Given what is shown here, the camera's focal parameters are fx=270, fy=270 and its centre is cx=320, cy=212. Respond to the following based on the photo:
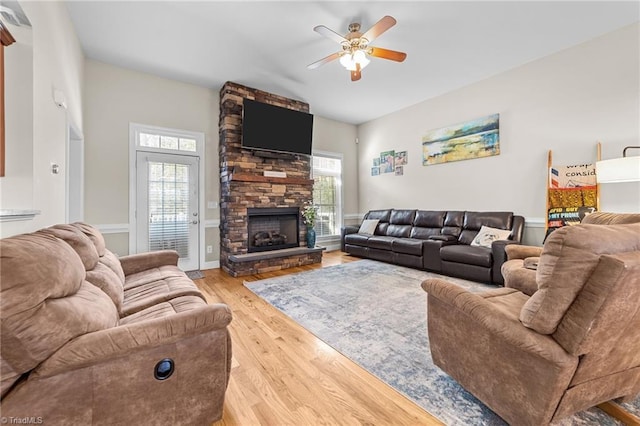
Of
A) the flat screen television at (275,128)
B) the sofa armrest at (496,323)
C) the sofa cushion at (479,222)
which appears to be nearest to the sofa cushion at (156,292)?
the sofa armrest at (496,323)

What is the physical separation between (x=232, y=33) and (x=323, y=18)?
3.56 feet

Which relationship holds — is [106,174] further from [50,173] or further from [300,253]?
[300,253]

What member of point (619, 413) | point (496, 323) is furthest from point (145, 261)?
point (619, 413)

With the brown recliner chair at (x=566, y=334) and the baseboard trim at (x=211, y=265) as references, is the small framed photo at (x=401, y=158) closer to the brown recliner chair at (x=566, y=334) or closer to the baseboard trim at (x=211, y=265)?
the baseboard trim at (x=211, y=265)

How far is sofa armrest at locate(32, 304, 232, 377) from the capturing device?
0.96m

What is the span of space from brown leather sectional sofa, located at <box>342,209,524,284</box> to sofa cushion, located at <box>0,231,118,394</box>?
3.90 metres

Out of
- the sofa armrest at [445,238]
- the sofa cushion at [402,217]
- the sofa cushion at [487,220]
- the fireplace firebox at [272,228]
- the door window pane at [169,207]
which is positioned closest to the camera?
the sofa cushion at [487,220]

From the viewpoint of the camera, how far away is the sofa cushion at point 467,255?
3.51 metres

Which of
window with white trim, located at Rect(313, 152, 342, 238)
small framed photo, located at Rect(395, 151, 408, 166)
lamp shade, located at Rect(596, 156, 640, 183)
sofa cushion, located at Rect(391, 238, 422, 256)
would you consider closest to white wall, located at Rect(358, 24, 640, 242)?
small framed photo, located at Rect(395, 151, 408, 166)

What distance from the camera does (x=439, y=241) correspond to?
4152 mm

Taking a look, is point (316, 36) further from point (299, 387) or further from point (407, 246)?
point (299, 387)

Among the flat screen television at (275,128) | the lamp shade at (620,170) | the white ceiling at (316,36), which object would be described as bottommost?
the lamp shade at (620,170)

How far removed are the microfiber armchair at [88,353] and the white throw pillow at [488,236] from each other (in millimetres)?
3873

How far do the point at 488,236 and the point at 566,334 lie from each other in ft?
10.8
